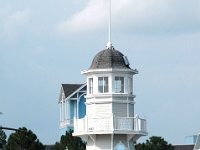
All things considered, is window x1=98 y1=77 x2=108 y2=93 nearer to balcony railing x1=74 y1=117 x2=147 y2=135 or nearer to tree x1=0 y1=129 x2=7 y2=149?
balcony railing x1=74 y1=117 x2=147 y2=135

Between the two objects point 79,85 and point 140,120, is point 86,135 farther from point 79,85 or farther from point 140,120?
point 79,85

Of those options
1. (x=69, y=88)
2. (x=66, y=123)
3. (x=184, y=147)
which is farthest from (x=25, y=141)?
(x=69, y=88)

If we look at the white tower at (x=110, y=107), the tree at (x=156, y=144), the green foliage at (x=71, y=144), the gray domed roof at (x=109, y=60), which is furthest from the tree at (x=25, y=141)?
the gray domed roof at (x=109, y=60)

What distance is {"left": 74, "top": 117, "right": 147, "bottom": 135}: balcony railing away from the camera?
154 ft

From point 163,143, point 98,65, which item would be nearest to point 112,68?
point 98,65

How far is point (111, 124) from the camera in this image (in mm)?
46969

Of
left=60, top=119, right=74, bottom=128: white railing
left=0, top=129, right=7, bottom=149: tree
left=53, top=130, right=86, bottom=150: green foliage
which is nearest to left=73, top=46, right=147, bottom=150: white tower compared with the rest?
left=53, top=130, right=86, bottom=150: green foliage

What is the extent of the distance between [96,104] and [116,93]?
1.08 metres

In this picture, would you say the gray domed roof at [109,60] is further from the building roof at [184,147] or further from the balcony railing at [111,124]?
the building roof at [184,147]

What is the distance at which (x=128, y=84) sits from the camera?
157 feet

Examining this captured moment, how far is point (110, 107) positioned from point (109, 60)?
A: 7.73 feet

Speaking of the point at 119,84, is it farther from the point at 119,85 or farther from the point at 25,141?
the point at 25,141

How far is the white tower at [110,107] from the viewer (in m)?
47.2

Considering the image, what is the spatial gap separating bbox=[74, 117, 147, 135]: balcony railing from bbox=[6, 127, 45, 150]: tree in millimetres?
14629
